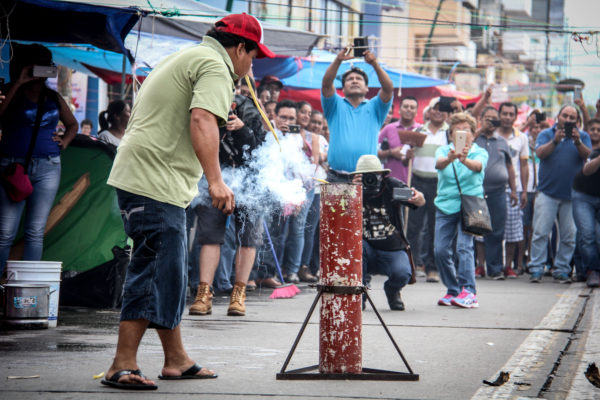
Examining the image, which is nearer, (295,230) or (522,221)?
(295,230)

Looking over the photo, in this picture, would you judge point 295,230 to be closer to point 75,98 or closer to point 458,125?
point 458,125

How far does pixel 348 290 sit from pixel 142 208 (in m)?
1.14

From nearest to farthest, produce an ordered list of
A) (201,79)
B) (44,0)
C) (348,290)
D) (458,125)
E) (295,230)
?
(201,79)
(348,290)
(44,0)
(458,125)
(295,230)

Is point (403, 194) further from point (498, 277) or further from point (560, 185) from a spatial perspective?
point (498, 277)

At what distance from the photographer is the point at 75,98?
19.1m

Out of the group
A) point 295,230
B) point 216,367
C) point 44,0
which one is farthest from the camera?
point 295,230

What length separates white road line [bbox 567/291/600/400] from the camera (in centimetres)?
446

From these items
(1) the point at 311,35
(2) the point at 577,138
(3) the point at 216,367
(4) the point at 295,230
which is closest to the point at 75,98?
(1) the point at 311,35

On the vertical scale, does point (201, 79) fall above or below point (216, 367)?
above

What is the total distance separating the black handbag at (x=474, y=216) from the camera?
8.95 m

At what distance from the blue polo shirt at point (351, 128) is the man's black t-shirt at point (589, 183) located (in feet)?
13.1

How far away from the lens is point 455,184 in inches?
369

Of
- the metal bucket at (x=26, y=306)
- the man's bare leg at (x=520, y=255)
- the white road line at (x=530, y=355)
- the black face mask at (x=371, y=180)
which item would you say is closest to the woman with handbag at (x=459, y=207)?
the white road line at (x=530, y=355)

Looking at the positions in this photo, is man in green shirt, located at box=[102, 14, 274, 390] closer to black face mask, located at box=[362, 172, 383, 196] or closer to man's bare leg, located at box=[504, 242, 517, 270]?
black face mask, located at box=[362, 172, 383, 196]
